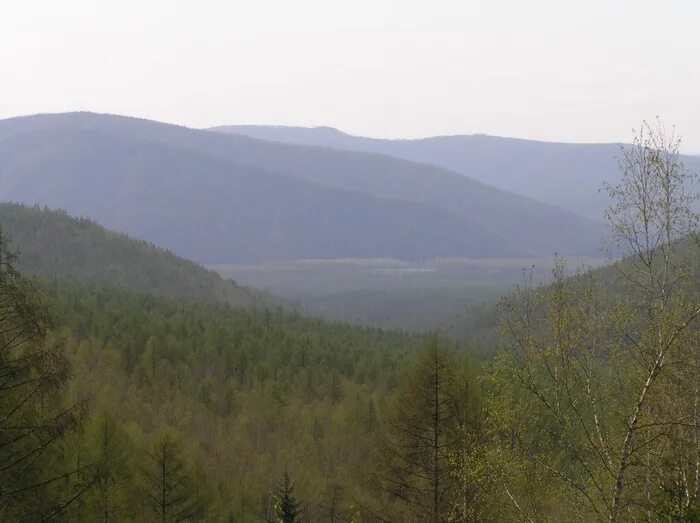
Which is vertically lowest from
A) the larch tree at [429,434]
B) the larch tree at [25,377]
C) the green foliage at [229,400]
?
the green foliage at [229,400]

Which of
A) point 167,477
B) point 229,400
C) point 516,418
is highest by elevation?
point 516,418

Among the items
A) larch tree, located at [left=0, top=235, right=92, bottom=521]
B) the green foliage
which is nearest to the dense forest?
larch tree, located at [left=0, top=235, right=92, bottom=521]

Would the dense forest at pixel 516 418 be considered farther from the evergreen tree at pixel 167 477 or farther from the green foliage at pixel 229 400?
the green foliage at pixel 229 400

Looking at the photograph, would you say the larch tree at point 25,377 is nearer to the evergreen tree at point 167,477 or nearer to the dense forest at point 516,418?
the dense forest at point 516,418

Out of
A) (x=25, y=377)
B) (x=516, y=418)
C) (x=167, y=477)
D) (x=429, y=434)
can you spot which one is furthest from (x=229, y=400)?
(x=25, y=377)

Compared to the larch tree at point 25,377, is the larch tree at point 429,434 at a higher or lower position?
lower

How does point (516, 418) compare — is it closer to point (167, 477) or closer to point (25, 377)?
point (25, 377)

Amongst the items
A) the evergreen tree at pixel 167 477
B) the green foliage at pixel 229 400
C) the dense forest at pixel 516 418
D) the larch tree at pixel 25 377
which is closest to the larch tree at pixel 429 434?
the dense forest at pixel 516 418

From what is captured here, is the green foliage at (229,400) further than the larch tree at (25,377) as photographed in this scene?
Yes

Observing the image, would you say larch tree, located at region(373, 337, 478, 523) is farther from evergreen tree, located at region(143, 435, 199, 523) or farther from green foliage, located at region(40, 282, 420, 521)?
green foliage, located at region(40, 282, 420, 521)

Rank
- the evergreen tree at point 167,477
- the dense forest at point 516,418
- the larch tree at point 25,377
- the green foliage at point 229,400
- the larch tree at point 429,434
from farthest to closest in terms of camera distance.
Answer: the green foliage at point 229,400 → the evergreen tree at point 167,477 → the larch tree at point 429,434 → the dense forest at point 516,418 → the larch tree at point 25,377

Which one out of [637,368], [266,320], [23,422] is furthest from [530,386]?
[266,320]

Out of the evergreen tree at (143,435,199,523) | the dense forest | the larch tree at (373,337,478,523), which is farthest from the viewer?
the evergreen tree at (143,435,199,523)

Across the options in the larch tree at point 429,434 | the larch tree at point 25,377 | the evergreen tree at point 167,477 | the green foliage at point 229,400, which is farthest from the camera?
the green foliage at point 229,400
